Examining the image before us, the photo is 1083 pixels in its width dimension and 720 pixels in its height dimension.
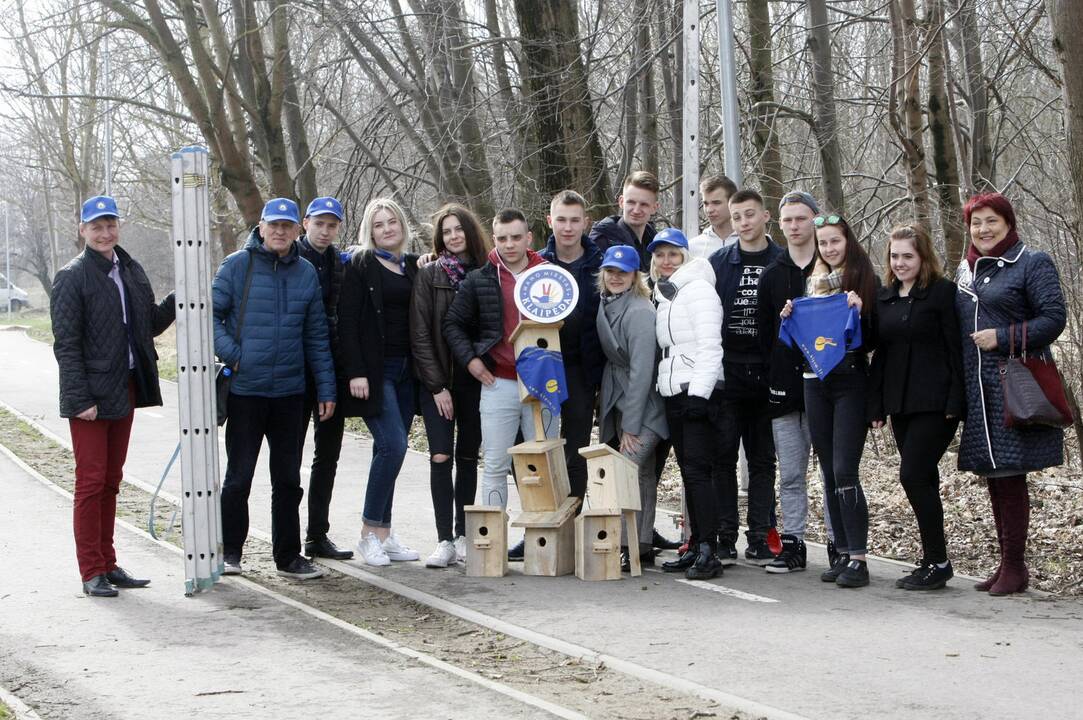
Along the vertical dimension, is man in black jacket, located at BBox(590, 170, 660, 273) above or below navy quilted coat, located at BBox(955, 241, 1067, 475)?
above

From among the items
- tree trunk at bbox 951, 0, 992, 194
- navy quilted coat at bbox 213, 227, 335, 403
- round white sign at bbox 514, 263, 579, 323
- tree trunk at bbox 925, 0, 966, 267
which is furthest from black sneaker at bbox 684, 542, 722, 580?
tree trunk at bbox 951, 0, 992, 194

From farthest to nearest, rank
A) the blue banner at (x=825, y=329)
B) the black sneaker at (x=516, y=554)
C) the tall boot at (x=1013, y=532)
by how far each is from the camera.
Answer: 1. the black sneaker at (x=516, y=554)
2. the blue banner at (x=825, y=329)
3. the tall boot at (x=1013, y=532)

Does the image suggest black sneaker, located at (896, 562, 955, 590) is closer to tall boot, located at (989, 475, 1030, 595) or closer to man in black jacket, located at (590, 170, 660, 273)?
tall boot, located at (989, 475, 1030, 595)

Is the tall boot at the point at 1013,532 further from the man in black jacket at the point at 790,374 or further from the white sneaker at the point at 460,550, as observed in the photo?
the white sneaker at the point at 460,550

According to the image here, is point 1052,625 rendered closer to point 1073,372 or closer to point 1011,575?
point 1011,575

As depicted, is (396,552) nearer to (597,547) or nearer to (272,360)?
(597,547)

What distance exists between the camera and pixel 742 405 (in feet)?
26.6

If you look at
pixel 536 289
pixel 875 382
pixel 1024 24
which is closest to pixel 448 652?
pixel 536 289

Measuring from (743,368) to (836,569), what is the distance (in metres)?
1.31

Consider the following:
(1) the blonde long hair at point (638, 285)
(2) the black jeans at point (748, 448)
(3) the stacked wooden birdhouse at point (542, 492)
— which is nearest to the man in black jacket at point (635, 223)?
(1) the blonde long hair at point (638, 285)

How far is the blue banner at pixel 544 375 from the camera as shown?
7.82 m

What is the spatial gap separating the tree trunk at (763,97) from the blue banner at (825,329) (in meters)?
6.78

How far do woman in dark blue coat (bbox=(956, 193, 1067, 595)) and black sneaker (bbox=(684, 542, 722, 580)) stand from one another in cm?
153

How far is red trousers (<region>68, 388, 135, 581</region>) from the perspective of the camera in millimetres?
7418
